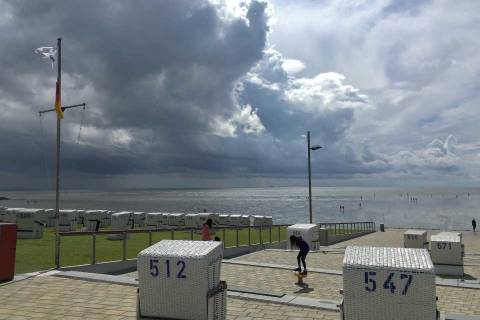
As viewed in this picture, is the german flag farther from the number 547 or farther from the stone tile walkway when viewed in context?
the number 547

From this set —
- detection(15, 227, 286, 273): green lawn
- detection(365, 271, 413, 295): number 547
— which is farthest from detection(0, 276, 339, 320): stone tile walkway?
detection(15, 227, 286, 273): green lawn

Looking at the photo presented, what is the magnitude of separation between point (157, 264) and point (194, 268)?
591 millimetres

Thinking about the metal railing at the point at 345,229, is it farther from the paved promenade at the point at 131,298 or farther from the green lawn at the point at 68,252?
the paved promenade at the point at 131,298

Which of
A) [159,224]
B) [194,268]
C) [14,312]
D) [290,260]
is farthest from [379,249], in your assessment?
[159,224]

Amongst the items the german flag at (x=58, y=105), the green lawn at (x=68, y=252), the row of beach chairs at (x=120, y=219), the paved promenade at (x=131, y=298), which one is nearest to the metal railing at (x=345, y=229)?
the row of beach chairs at (x=120, y=219)

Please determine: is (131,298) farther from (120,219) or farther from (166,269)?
(120,219)

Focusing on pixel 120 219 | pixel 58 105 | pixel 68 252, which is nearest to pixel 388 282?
pixel 58 105

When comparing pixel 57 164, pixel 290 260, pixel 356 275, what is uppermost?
pixel 57 164

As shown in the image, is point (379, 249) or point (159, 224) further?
point (159, 224)

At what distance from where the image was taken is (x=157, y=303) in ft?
20.1

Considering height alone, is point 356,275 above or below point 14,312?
above

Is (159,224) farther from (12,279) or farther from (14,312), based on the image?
(14,312)

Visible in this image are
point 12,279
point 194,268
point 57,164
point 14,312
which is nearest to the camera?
point 194,268

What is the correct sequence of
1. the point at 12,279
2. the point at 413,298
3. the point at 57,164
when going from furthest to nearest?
the point at 57,164 → the point at 12,279 → the point at 413,298
